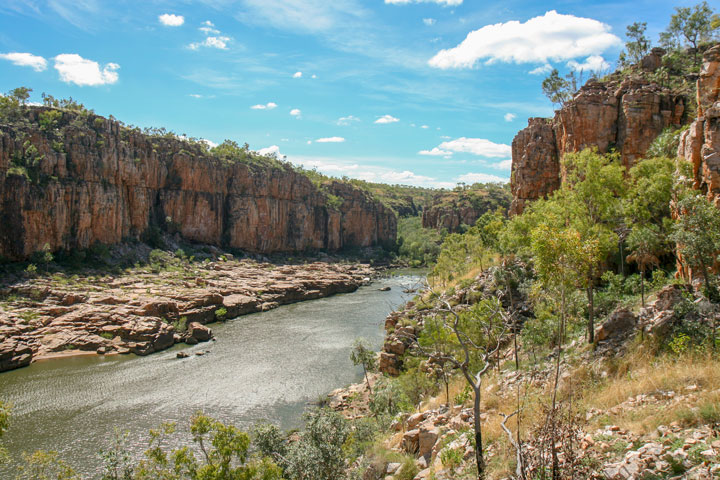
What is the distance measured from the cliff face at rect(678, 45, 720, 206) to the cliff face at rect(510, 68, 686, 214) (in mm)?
10891

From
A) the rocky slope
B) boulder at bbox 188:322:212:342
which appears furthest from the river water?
the rocky slope

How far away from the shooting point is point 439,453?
11930 mm

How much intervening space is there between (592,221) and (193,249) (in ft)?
236

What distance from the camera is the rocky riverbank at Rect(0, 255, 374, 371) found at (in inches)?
1434

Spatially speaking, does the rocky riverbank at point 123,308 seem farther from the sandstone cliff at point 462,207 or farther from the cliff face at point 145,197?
the sandstone cliff at point 462,207

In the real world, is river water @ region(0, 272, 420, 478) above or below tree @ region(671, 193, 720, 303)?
below

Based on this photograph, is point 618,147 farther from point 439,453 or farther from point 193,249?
point 193,249

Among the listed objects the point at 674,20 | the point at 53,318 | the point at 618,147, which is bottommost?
the point at 53,318

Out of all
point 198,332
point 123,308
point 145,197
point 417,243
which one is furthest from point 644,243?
point 417,243

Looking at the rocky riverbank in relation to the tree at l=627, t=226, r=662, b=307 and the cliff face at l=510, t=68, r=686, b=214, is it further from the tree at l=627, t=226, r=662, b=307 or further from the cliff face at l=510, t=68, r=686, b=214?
the cliff face at l=510, t=68, r=686, b=214

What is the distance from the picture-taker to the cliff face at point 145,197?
5494 cm

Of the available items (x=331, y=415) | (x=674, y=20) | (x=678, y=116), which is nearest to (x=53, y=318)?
(x=331, y=415)

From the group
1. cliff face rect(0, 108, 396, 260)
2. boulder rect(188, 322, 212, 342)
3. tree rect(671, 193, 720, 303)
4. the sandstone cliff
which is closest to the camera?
tree rect(671, 193, 720, 303)

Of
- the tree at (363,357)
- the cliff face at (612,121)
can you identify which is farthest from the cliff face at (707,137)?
the tree at (363,357)
